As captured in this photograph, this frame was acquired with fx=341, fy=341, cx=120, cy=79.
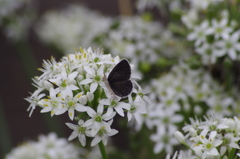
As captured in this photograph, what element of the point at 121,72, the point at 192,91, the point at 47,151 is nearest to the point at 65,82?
the point at 121,72

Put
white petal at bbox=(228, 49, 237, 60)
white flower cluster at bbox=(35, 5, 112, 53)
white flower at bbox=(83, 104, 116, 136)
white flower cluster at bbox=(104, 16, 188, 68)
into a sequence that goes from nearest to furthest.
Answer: white flower at bbox=(83, 104, 116, 136) → white petal at bbox=(228, 49, 237, 60) → white flower cluster at bbox=(104, 16, 188, 68) → white flower cluster at bbox=(35, 5, 112, 53)

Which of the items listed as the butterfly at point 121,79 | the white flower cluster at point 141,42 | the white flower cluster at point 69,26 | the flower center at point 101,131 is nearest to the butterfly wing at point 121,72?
the butterfly at point 121,79

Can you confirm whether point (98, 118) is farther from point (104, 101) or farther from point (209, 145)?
point (209, 145)

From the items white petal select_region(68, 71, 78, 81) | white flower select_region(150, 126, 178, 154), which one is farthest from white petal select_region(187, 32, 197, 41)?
white petal select_region(68, 71, 78, 81)

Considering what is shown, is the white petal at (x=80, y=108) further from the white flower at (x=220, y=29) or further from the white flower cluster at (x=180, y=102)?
the white flower at (x=220, y=29)

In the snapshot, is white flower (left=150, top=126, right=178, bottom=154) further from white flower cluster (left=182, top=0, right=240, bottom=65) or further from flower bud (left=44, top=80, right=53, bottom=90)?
flower bud (left=44, top=80, right=53, bottom=90)

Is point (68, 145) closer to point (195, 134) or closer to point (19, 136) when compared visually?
point (195, 134)

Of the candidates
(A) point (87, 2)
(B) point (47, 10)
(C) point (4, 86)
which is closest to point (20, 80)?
(C) point (4, 86)
